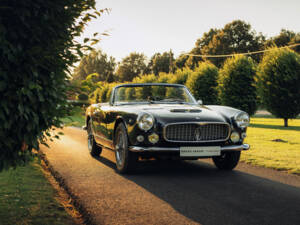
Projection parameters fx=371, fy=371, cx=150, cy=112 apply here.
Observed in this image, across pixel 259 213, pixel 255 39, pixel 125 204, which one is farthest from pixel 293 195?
pixel 255 39

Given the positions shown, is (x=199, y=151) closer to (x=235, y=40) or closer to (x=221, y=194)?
(x=221, y=194)

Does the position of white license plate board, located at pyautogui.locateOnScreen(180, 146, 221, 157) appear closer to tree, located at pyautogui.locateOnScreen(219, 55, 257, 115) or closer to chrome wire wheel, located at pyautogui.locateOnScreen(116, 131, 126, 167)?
chrome wire wheel, located at pyautogui.locateOnScreen(116, 131, 126, 167)

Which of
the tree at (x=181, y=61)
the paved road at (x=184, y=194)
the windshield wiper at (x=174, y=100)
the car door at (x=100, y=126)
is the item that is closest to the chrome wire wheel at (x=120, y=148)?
the paved road at (x=184, y=194)

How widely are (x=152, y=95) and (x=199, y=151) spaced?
239 cm

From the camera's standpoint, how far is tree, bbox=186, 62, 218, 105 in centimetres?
2722

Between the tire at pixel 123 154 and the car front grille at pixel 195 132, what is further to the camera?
the tire at pixel 123 154

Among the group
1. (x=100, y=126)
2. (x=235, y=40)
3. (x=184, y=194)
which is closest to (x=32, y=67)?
(x=184, y=194)

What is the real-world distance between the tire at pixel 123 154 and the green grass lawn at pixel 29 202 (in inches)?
53.9

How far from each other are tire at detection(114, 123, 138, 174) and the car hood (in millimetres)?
590

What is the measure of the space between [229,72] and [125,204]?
20.8 metres

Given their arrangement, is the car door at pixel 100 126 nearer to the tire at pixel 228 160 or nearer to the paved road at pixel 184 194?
the paved road at pixel 184 194

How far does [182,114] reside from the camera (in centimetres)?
660

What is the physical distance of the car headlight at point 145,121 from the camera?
6.25 meters

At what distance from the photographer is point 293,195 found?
5.08 meters
